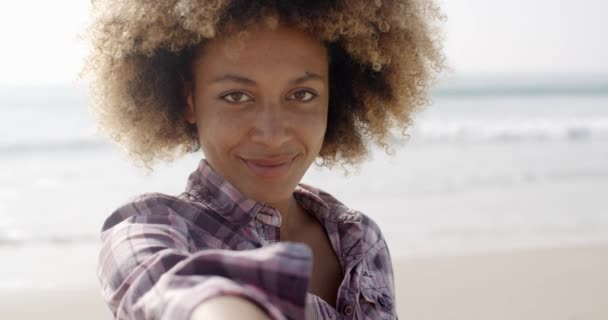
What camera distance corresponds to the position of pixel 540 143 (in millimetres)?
16359

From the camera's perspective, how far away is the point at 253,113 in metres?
2.20

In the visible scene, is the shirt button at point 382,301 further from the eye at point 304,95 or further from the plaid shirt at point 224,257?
the eye at point 304,95

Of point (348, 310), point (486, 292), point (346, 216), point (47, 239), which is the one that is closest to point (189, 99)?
point (346, 216)

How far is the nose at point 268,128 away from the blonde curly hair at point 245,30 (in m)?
0.24

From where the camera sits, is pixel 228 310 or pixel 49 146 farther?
pixel 49 146

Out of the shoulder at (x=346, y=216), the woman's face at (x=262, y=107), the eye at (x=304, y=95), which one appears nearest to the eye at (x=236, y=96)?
the woman's face at (x=262, y=107)

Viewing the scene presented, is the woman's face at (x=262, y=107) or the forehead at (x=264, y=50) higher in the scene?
the forehead at (x=264, y=50)

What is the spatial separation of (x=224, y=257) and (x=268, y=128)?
900mm

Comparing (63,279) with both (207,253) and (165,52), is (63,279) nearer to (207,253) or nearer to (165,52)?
(165,52)

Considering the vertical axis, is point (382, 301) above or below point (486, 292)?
below

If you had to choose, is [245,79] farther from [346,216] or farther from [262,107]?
[346,216]

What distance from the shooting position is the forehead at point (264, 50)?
7.19 ft

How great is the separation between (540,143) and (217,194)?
15.0 m

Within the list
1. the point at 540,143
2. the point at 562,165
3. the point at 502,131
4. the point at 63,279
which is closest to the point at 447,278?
the point at 63,279
